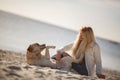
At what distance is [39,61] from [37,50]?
117mm

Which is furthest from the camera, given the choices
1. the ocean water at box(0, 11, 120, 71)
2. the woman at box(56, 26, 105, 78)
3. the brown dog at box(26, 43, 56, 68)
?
the ocean water at box(0, 11, 120, 71)

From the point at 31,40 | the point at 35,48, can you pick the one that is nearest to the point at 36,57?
the point at 35,48

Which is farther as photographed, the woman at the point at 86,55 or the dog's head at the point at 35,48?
the woman at the point at 86,55

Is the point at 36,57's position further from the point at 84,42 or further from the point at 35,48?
the point at 84,42

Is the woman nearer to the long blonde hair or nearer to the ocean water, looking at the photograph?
the long blonde hair

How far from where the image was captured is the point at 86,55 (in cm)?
364

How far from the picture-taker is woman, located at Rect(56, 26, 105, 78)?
11.9 ft

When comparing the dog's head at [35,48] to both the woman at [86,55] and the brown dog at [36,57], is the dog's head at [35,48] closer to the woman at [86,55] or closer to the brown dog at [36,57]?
the brown dog at [36,57]

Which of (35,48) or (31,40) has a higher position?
(31,40)

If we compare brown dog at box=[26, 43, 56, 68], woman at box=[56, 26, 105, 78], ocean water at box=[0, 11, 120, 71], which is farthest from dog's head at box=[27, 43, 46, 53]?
ocean water at box=[0, 11, 120, 71]

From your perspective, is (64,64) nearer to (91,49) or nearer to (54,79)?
(91,49)

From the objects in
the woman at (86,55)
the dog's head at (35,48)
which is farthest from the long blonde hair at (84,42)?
the dog's head at (35,48)

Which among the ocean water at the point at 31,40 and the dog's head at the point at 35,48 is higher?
the ocean water at the point at 31,40

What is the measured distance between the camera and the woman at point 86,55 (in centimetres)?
364
